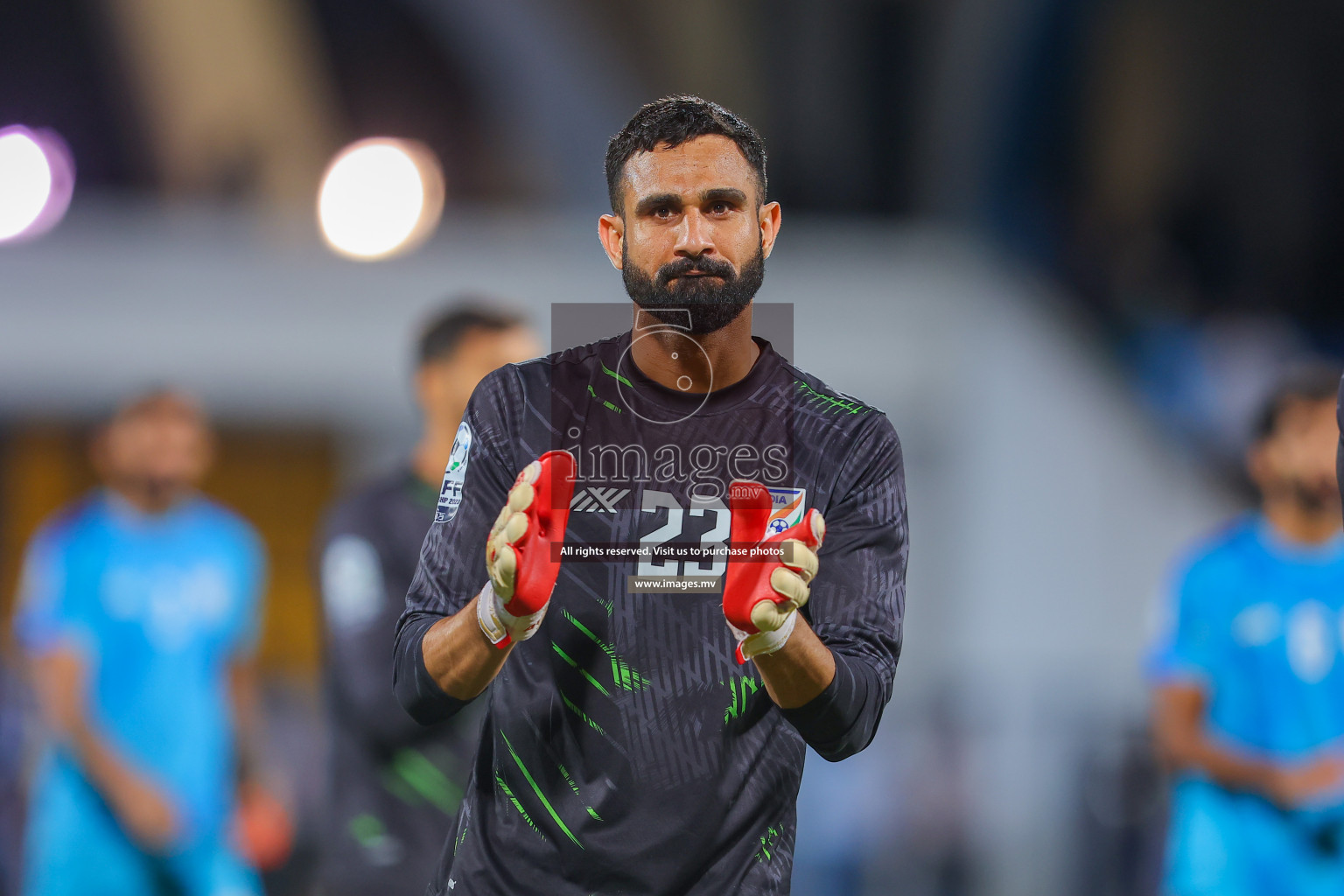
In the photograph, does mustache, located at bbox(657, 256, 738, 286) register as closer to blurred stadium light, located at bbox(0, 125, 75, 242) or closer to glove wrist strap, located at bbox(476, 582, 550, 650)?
glove wrist strap, located at bbox(476, 582, 550, 650)

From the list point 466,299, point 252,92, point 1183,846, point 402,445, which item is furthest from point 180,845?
point 252,92

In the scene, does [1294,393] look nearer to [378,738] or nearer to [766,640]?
[378,738]

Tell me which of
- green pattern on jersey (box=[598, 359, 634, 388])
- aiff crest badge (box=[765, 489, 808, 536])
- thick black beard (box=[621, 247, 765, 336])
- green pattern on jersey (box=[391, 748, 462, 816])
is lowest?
green pattern on jersey (box=[391, 748, 462, 816])

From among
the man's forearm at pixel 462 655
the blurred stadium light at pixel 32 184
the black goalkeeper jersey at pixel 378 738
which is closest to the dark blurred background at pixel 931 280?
the blurred stadium light at pixel 32 184

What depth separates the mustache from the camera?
1.87m

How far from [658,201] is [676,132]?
0.09 meters

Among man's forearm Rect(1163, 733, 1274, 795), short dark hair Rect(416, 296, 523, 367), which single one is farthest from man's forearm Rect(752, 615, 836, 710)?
man's forearm Rect(1163, 733, 1274, 795)

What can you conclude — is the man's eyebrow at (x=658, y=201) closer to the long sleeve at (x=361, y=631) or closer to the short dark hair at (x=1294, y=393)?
the long sleeve at (x=361, y=631)

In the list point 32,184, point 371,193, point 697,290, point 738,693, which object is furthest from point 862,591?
point 32,184

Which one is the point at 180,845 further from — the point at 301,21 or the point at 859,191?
the point at 301,21

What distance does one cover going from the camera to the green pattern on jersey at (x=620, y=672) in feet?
6.50

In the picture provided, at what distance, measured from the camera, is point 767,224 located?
198 cm

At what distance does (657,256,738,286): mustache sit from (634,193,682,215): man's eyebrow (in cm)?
7

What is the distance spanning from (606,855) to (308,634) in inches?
544
